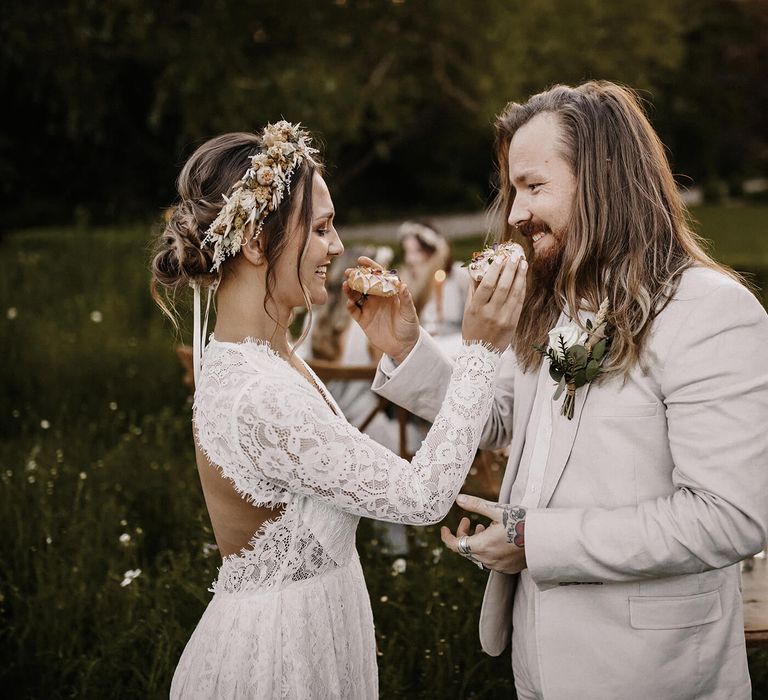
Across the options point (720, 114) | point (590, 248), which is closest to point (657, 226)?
point (590, 248)

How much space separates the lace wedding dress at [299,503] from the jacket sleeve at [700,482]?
32 cm

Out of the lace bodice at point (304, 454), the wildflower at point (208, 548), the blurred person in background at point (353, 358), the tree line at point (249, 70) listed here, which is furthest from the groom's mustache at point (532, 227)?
the blurred person in background at point (353, 358)

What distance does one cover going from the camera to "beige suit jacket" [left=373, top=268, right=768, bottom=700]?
2082 mm

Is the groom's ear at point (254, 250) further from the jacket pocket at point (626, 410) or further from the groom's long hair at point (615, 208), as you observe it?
the jacket pocket at point (626, 410)

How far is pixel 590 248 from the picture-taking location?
240 cm

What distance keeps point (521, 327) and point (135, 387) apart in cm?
535

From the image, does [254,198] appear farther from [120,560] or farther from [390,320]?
[120,560]

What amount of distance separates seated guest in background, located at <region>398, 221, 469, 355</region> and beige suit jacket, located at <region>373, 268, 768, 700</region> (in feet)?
15.7

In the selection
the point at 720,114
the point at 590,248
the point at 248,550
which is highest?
the point at 590,248

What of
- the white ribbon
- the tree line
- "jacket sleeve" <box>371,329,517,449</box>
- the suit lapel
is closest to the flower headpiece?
the white ribbon

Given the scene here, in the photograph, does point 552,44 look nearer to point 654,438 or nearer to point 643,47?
point 643,47

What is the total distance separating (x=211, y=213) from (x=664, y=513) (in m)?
1.32

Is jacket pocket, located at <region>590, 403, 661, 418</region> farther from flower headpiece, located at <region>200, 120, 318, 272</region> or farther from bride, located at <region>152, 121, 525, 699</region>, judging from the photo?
flower headpiece, located at <region>200, 120, 318, 272</region>

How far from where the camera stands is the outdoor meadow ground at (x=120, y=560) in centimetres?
380
